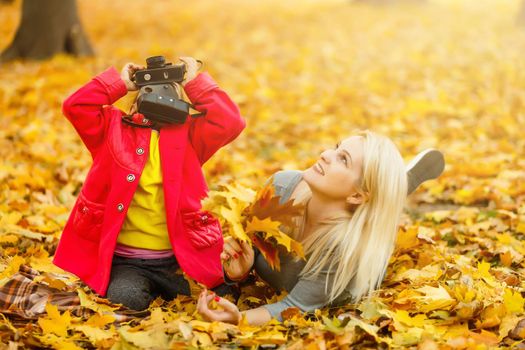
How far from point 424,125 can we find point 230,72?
9.50 feet

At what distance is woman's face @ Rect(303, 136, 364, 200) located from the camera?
266 cm

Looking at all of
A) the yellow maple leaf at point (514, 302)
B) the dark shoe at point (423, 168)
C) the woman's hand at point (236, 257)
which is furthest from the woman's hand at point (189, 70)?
the yellow maple leaf at point (514, 302)

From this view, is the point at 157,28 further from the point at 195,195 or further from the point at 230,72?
the point at 195,195

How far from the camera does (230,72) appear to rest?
27.5ft

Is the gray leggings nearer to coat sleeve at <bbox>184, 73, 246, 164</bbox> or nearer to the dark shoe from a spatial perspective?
coat sleeve at <bbox>184, 73, 246, 164</bbox>

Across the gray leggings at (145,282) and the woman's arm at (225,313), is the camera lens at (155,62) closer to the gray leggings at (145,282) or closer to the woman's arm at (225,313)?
the gray leggings at (145,282)

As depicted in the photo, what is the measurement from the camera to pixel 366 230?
8.86ft

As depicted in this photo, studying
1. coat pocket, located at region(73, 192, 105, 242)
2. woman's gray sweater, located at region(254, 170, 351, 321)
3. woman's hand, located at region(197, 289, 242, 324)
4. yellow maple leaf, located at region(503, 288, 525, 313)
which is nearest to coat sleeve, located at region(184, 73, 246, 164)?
woman's gray sweater, located at region(254, 170, 351, 321)

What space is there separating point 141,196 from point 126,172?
0.15m

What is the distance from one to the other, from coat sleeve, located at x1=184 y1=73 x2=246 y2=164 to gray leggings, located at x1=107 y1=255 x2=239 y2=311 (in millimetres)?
599

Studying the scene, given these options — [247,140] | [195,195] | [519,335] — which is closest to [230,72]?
[247,140]

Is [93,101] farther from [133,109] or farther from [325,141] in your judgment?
[325,141]

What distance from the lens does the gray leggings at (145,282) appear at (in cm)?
270

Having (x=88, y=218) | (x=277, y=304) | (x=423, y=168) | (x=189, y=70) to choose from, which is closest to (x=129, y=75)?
(x=189, y=70)
